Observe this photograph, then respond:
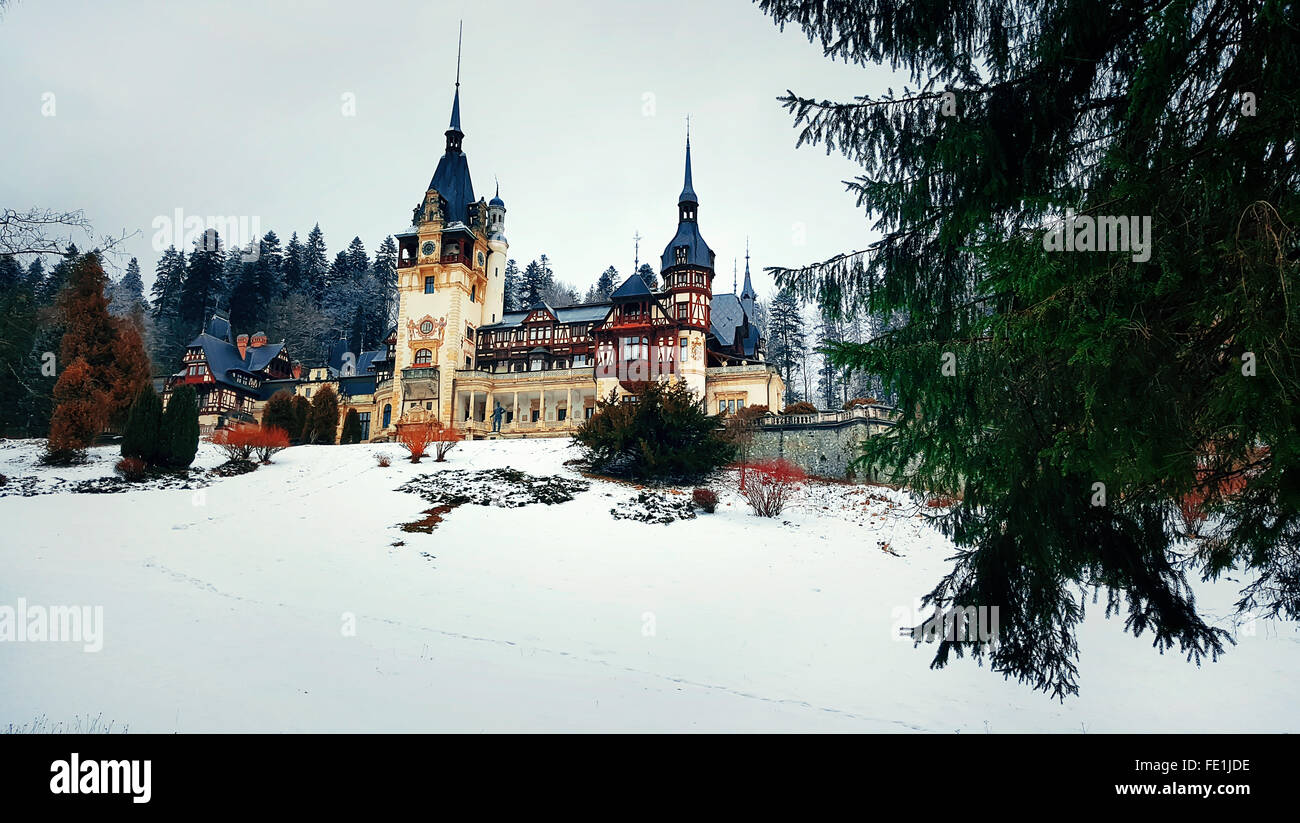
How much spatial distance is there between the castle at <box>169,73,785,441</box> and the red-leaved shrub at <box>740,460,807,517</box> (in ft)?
58.9

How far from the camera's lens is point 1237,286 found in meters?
3.49

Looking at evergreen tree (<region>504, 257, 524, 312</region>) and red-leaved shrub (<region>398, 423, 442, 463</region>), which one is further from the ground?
evergreen tree (<region>504, 257, 524, 312</region>)

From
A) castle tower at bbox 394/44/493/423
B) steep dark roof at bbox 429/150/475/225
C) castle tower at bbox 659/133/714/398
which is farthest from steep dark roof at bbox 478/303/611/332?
steep dark roof at bbox 429/150/475/225

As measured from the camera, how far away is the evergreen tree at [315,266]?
7300 cm

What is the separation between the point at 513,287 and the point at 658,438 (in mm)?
53178

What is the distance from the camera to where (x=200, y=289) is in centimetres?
6388

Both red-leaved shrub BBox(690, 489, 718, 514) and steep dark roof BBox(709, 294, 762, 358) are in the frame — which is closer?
red-leaved shrub BBox(690, 489, 718, 514)

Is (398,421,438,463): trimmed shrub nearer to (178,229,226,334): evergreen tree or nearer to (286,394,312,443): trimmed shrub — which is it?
(286,394,312,443): trimmed shrub

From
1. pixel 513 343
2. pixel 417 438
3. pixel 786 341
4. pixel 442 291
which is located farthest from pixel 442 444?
pixel 786 341

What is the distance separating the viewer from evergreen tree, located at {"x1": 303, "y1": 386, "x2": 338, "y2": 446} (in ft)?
118

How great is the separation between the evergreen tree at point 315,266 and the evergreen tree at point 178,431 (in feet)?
172

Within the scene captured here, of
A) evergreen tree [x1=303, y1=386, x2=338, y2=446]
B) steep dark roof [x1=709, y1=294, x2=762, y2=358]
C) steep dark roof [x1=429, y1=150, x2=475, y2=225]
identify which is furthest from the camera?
steep dark roof [x1=429, y1=150, x2=475, y2=225]

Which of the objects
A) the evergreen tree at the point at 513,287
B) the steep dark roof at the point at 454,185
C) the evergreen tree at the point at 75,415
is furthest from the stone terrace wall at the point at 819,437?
the evergreen tree at the point at 513,287

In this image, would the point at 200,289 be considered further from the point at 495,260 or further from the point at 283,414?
the point at 283,414
